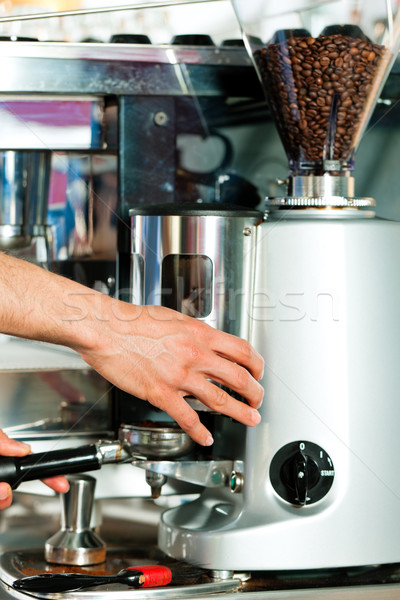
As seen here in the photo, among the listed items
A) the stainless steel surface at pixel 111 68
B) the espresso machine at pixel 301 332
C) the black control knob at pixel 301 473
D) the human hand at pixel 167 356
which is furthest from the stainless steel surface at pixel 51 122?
the black control knob at pixel 301 473

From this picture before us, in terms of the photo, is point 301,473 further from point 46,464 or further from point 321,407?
point 46,464

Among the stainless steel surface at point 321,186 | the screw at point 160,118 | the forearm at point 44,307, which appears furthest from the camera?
the screw at point 160,118

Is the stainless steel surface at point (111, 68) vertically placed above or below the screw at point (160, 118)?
above

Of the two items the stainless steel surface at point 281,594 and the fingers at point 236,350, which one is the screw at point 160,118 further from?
the stainless steel surface at point 281,594

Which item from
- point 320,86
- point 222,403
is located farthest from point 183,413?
point 320,86

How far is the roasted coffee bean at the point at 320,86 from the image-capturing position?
26.3 inches

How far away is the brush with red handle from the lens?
0.63m

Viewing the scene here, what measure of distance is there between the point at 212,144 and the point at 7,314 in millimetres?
350

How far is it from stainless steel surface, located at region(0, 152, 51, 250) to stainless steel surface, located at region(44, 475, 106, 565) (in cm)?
27

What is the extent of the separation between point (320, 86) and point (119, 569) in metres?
0.44

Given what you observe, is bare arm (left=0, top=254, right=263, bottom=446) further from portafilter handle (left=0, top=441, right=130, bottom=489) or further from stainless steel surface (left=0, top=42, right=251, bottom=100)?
stainless steel surface (left=0, top=42, right=251, bottom=100)

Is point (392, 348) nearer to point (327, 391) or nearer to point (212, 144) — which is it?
point (327, 391)

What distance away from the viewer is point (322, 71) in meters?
0.67

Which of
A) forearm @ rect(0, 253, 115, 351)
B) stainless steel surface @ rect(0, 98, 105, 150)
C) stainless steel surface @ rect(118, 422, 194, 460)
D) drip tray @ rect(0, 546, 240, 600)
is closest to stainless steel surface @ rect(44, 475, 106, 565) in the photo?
drip tray @ rect(0, 546, 240, 600)
